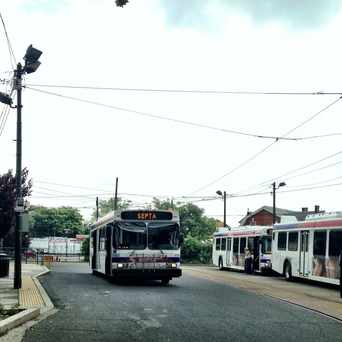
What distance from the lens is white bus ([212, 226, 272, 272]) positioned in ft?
118

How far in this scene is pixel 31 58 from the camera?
19.7 meters

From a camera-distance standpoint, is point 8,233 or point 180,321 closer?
point 180,321

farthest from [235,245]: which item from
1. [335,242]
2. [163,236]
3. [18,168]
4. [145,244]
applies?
[18,168]

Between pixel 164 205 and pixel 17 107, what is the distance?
277ft

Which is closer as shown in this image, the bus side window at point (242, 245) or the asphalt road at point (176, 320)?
the asphalt road at point (176, 320)

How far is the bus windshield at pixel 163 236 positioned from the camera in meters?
22.8

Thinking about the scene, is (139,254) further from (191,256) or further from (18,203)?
(191,256)

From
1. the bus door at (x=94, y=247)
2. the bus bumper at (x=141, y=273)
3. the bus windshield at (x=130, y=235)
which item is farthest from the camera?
the bus door at (x=94, y=247)

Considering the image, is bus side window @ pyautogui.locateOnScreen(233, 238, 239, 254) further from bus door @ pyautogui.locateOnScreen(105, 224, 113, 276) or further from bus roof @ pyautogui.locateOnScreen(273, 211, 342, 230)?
bus door @ pyautogui.locateOnScreen(105, 224, 113, 276)

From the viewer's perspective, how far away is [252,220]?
87562mm

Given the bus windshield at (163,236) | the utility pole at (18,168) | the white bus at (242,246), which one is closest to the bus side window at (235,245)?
the white bus at (242,246)

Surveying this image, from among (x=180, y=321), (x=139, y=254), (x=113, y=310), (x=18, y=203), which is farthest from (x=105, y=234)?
(x=180, y=321)

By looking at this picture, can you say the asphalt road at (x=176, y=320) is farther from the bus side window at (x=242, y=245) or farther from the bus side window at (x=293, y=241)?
the bus side window at (x=242, y=245)

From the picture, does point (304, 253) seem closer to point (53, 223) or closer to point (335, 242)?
point (335, 242)
